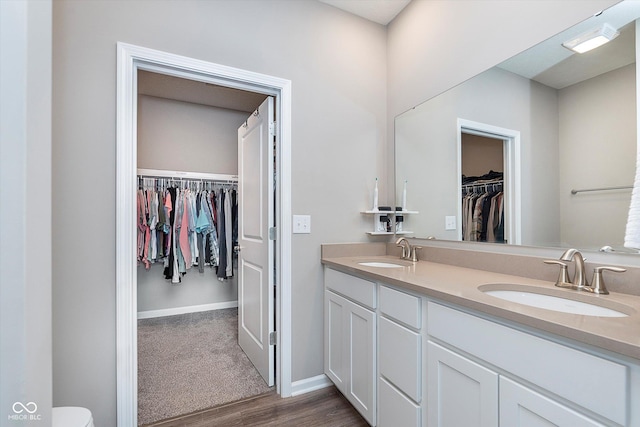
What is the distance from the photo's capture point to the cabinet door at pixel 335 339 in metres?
1.72

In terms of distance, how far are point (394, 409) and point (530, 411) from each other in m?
0.67

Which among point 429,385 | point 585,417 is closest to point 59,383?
point 429,385

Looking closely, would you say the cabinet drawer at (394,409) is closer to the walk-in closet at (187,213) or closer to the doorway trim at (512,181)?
the doorway trim at (512,181)

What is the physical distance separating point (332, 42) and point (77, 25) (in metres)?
1.50

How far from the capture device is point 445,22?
5.79 feet

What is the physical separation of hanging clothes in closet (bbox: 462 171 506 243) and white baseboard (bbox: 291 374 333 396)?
1.36 metres

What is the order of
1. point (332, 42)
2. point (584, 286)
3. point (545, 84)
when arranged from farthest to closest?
1. point (332, 42)
2. point (545, 84)
3. point (584, 286)

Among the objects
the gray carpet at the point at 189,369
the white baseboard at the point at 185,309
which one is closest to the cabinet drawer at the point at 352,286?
the gray carpet at the point at 189,369

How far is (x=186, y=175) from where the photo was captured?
3.54 metres

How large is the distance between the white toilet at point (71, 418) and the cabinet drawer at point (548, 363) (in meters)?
1.36

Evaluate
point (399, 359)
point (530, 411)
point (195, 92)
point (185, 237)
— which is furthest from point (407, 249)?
point (195, 92)

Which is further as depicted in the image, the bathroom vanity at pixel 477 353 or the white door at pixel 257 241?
the white door at pixel 257 241

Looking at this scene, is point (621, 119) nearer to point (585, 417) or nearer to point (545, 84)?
point (545, 84)

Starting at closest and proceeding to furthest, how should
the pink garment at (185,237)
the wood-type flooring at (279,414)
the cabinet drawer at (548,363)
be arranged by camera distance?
1. the cabinet drawer at (548,363)
2. the wood-type flooring at (279,414)
3. the pink garment at (185,237)
